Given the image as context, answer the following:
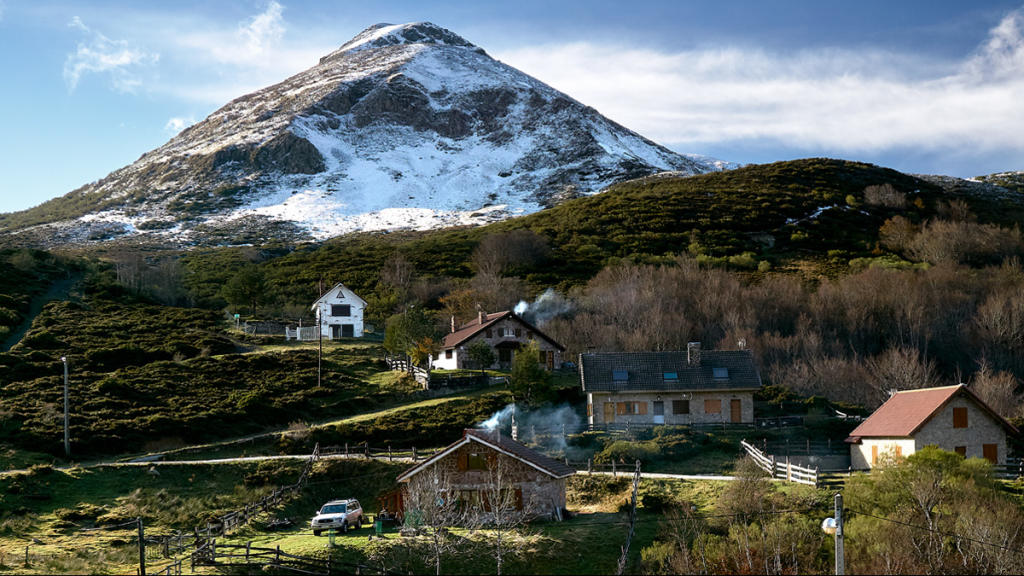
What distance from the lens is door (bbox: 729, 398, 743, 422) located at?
56.5m

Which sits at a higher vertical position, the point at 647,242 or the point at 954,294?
the point at 647,242

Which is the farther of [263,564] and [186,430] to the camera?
[186,430]

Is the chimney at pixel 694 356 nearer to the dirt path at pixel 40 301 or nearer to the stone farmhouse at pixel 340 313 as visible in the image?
the stone farmhouse at pixel 340 313

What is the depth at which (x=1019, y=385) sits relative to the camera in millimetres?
75188

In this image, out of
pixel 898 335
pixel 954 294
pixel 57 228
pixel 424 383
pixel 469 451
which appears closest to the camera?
pixel 469 451

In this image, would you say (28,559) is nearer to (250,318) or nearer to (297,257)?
(250,318)

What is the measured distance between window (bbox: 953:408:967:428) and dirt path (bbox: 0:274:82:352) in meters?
71.1

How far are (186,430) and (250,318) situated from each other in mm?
40300

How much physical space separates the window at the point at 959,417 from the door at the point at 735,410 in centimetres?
1553

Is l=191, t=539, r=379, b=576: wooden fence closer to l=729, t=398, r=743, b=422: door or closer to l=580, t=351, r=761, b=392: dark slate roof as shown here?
l=580, t=351, r=761, b=392: dark slate roof

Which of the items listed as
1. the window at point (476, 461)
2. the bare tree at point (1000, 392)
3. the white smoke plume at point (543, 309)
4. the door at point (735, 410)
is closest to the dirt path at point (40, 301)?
the white smoke plume at point (543, 309)

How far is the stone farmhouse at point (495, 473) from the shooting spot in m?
38.8

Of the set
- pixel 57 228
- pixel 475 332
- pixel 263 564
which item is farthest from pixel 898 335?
pixel 57 228

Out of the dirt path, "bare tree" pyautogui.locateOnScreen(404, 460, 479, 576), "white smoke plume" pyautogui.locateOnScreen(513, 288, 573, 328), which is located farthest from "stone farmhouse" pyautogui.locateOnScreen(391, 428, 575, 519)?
the dirt path
